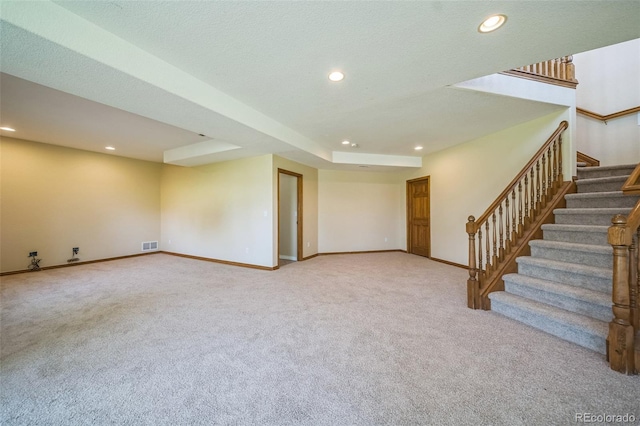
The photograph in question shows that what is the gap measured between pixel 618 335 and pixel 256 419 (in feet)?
8.32

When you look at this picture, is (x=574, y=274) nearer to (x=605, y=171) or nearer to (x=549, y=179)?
(x=549, y=179)

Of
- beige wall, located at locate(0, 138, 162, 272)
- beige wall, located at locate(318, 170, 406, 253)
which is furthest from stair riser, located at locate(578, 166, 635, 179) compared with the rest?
beige wall, located at locate(0, 138, 162, 272)

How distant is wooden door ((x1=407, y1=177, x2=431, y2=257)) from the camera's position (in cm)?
588

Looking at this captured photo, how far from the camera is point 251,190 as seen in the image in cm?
496

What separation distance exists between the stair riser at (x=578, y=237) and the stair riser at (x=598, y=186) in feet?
2.82

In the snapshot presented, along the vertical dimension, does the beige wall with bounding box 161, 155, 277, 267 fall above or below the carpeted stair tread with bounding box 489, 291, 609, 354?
above

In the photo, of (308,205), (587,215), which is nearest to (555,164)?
(587,215)

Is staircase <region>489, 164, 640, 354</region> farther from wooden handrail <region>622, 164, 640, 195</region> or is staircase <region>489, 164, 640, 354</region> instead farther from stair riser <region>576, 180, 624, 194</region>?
wooden handrail <region>622, 164, 640, 195</region>

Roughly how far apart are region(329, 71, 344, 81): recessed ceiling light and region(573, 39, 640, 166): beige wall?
14.7 feet

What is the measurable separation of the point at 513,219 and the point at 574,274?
873 mm

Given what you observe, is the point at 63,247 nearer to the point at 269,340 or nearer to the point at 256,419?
the point at 269,340

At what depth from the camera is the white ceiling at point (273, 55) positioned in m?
1.52

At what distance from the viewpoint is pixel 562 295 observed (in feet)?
7.56

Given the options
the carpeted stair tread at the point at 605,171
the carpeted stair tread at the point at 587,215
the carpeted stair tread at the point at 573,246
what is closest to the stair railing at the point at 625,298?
the carpeted stair tread at the point at 573,246
